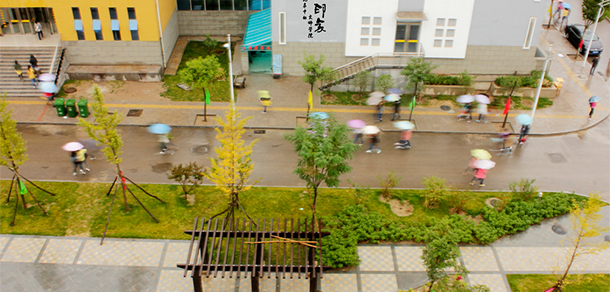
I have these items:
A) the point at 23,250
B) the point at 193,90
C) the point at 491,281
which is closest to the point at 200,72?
the point at 193,90

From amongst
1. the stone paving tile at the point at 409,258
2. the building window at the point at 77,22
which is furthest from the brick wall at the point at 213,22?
the stone paving tile at the point at 409,258

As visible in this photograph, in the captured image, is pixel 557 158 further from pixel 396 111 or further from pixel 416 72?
pixel 396 111

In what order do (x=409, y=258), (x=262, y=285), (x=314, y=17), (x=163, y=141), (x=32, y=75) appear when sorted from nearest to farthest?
(x=262, y=285) → (x=409, y=258) → (x=163, y=141) → (x=32, y=75) → (x=314, y=17)

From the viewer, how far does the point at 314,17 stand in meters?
31.4

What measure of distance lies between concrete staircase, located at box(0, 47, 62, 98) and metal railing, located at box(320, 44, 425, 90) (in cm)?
1759

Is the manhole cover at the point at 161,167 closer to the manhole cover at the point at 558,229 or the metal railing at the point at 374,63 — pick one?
the metal railing at the point at 374,63

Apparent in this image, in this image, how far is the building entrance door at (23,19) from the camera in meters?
32.9

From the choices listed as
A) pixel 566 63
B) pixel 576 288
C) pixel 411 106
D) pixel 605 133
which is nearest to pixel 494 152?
pixel 411 106

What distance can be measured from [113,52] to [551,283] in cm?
2836

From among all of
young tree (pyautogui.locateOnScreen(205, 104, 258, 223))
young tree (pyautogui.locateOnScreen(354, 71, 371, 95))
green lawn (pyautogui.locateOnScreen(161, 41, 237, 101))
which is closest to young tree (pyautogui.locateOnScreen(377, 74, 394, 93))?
young tree (pyautogui.locateOnScreen(354, 71, 371, 95))

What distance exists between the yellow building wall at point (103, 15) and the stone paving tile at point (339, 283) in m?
21.2

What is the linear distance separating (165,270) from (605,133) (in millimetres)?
25453

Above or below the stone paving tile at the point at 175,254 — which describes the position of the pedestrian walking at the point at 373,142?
above

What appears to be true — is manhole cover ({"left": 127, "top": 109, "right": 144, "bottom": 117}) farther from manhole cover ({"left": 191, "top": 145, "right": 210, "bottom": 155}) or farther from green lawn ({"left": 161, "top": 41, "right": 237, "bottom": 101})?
manhole cover ({"left": 191, "top": 145, "right": 210, "bottom": 155})
